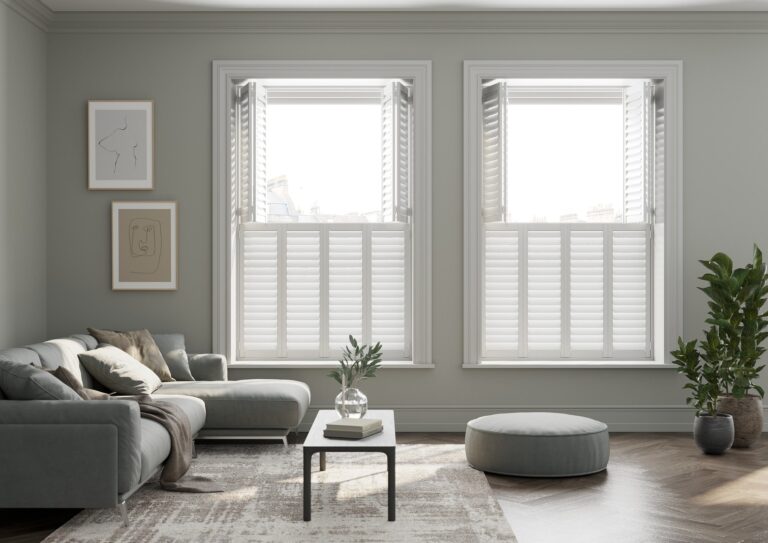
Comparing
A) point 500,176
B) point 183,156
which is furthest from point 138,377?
A: point 500,176

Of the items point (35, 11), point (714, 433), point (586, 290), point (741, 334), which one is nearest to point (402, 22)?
point (586, 290)

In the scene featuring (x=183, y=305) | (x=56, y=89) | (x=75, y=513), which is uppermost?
(x=56, y=89)

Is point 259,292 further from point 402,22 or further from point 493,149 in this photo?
point 402,22

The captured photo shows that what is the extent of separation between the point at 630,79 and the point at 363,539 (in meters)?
4.25

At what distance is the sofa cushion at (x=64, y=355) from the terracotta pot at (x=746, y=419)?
14.3 ft

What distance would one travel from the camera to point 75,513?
12.7 feet

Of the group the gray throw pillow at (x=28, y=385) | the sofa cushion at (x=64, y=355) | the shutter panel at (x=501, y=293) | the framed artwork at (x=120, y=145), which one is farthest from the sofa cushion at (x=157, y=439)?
the shutter panel at (x=501, y=293)

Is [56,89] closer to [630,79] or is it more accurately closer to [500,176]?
[500,176]

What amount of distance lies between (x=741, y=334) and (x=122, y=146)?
188 inches

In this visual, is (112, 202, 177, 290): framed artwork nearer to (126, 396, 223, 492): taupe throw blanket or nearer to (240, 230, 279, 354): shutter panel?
(240, 230, 279, 354): shutter panel

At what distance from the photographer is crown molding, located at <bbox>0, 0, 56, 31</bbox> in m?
5.46

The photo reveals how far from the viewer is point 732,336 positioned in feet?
17.9

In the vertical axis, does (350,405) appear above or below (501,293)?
below

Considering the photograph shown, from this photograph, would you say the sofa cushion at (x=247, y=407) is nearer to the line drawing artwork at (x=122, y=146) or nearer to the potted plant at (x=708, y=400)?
the line drawing artwork at (x=122, y=146)
